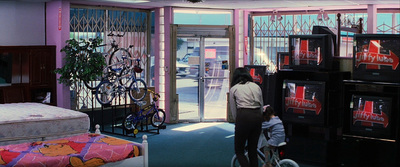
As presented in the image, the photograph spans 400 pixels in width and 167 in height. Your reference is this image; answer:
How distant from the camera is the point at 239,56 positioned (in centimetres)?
1102

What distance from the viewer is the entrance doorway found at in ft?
35.4

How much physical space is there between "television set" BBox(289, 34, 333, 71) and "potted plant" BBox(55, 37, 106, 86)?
3916 mm

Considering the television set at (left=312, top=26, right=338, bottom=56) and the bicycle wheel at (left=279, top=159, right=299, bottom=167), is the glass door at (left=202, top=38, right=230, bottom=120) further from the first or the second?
the bicycle wheel at (left=279, top=159, right=299, bottom=167)

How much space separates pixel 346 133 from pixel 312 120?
1.52 feet

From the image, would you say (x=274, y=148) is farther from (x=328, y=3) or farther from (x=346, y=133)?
(x=328, y=3)

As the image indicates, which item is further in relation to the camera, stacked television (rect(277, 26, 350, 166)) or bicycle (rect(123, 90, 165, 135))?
bicycle (rect(123, 90, 165, 135))

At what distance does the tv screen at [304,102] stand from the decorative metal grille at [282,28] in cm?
397

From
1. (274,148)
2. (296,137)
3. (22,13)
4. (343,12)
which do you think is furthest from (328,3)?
(22,13)

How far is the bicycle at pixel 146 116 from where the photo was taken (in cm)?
912

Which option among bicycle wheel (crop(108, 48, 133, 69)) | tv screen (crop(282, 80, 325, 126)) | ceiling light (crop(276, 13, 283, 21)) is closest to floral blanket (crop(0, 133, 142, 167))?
tv screen (crop(282, 80, 325, 126))

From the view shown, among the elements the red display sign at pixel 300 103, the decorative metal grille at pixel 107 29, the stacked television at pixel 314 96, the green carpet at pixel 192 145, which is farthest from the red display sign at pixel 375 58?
the decorative metal grille at pixel 107 29

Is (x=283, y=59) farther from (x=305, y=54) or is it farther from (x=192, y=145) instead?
(x=305, y=54)

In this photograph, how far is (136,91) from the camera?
9867 mm

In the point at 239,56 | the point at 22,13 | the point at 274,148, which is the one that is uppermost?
the point at 22,13
